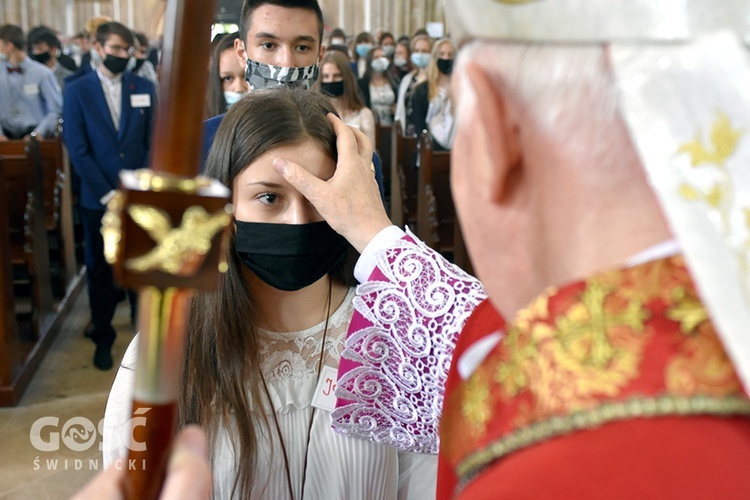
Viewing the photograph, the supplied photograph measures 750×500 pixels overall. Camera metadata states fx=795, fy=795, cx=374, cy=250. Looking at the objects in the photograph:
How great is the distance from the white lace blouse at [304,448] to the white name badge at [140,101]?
130 inches

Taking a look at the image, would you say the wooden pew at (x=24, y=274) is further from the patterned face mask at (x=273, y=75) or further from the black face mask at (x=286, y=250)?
the black face mask at (x=286, y=250)

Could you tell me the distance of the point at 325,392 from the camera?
65.6 inches

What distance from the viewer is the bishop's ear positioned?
2.23 ft

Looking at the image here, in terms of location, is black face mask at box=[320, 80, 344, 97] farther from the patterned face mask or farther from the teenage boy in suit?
the patterned face mask

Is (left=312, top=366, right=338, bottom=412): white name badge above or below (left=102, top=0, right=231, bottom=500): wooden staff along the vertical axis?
below

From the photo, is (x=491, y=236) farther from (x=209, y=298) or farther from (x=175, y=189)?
(x=209, y=298)

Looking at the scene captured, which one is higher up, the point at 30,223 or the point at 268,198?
the point at 268,198

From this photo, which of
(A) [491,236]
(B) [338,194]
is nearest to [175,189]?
(A) [491,236]

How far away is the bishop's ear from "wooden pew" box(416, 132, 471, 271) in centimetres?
364

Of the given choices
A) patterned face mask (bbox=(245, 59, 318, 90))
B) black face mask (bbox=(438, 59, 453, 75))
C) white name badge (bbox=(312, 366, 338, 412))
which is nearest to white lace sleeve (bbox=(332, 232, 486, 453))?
white name badge (bbox=(312, 366, 338, 412))

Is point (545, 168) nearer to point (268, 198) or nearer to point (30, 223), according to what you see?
point (268, 198)

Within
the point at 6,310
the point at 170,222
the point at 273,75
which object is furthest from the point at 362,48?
the point at 170,222

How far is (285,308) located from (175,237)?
1218mm

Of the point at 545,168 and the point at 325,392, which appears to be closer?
the point at 545,168
